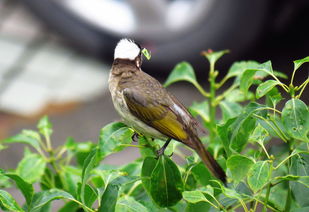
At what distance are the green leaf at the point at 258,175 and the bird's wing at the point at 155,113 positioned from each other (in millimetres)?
464

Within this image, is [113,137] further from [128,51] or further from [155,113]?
[128,51]

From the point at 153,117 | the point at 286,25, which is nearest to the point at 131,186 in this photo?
the point at 153,117

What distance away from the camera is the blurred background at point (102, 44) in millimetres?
6066

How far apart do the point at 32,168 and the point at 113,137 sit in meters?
0.47

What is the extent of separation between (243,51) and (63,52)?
6.09ft

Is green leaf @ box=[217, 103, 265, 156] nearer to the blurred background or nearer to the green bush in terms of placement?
the green bush

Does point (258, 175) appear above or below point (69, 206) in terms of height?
below

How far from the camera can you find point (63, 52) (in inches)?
276

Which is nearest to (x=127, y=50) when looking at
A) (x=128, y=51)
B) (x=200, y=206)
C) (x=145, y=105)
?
(x=128, y=51)

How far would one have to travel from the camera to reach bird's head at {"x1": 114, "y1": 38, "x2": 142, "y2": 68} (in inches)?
94.3

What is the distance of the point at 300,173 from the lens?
1.80 meters

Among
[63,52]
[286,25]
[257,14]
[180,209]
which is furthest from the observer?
[63,52]

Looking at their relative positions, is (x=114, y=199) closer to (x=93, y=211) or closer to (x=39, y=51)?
(x=93, y=211)

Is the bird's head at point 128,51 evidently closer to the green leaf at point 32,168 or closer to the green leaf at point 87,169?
the green leaf at point 32,168
